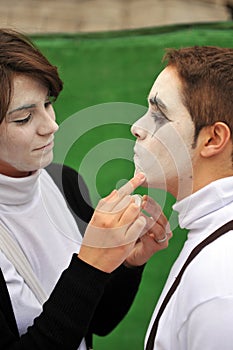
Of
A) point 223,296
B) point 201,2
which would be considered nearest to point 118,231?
point 223,296

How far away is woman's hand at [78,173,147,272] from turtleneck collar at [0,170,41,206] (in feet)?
0.92

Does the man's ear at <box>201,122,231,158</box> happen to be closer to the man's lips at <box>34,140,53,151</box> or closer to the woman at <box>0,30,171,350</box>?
the woman at <box>0,30,171,350</box>

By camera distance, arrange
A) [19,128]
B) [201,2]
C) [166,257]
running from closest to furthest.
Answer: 1. [19,128]
2. [166,257]
3. [201,2]

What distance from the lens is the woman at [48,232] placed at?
1488mm

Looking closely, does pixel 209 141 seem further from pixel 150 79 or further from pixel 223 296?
pixel 150 79

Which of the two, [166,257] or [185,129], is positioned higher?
[185,129]

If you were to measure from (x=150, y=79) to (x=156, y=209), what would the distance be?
7.16 ft

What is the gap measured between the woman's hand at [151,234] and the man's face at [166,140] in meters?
0.09

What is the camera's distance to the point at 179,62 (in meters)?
1.50

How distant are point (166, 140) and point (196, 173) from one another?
0.11 meters

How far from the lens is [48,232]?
1.80 metres

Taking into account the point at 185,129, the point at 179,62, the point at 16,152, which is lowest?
the point at 16,152

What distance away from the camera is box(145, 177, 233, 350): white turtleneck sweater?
1.24 m

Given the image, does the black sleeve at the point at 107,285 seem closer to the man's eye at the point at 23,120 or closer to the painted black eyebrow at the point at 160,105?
the man's eye at the point at 23,120
